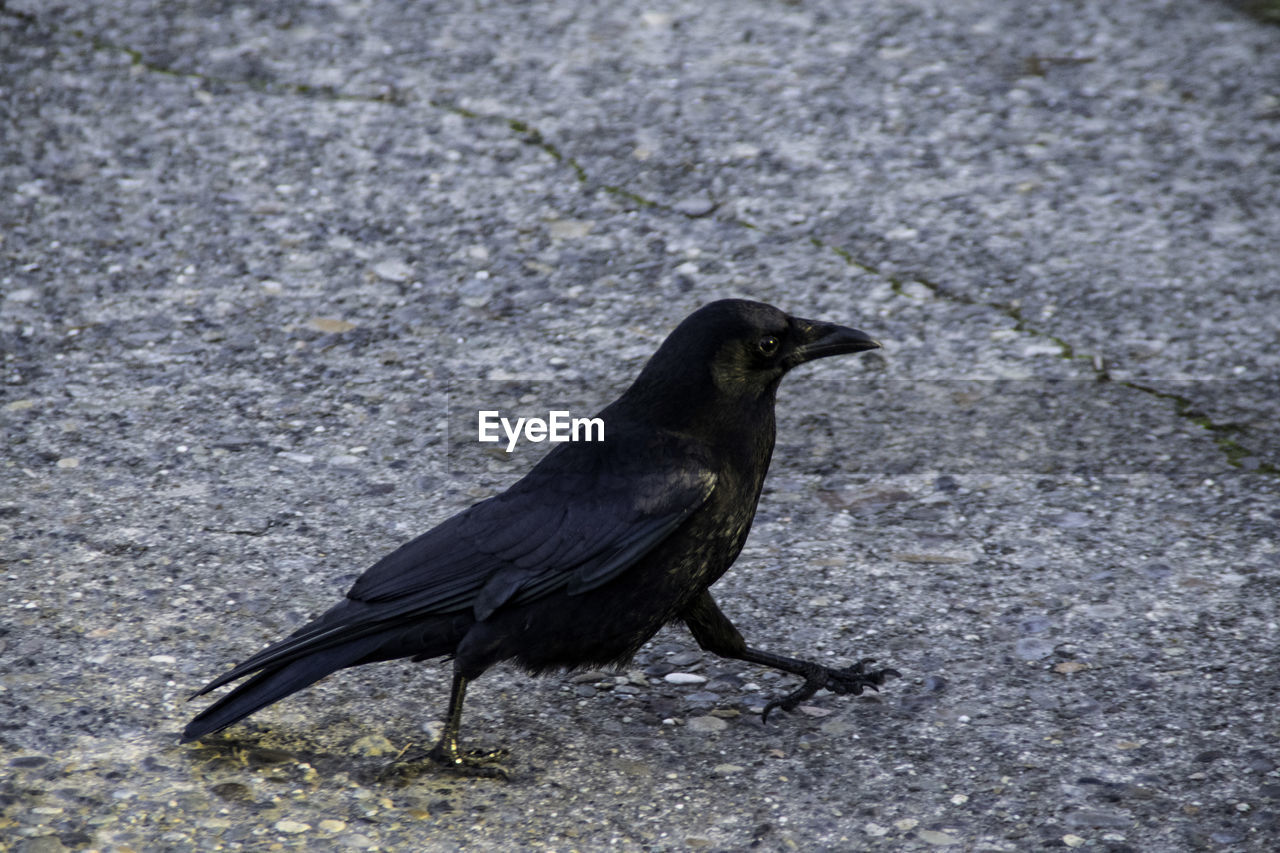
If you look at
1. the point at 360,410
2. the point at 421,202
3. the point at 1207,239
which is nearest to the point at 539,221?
the point at 421,202

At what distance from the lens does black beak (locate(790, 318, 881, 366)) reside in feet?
11.9

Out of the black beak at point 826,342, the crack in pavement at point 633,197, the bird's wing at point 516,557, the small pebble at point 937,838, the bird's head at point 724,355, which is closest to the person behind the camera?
the small pebble at point 937,838

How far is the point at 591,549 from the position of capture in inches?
131

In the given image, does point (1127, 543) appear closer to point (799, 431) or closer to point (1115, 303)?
point (799, 431)

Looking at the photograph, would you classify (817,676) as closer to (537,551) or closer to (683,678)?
(683,678)

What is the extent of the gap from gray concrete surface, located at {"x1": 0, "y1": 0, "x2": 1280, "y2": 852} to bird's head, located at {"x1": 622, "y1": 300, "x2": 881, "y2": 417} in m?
0.79

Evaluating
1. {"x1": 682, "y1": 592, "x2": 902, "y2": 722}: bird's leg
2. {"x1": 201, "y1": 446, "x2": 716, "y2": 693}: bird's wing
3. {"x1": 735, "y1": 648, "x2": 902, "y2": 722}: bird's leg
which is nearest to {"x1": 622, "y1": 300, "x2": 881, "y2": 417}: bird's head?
{"x1": 201, "y1": 446, "x2": 716, "y2": 693}: bird's wing

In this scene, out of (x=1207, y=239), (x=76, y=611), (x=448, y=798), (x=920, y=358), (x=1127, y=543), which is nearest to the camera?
(x=448, y=798)

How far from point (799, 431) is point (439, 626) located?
6.44 ft

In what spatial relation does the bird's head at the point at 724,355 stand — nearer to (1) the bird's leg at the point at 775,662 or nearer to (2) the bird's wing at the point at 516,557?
(2) the bird's wing at the point at 516,557

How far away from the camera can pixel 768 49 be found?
7.39 m

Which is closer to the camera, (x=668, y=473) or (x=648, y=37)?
(x=668, y=473)

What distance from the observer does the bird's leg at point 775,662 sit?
144 inches
